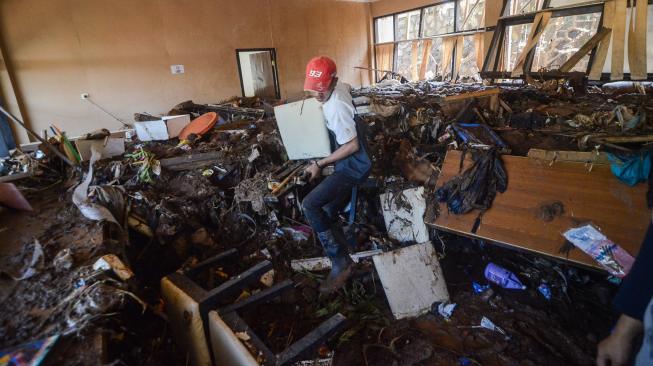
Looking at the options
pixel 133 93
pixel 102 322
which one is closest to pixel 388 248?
pixel 102 322

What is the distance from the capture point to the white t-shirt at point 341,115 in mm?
2492

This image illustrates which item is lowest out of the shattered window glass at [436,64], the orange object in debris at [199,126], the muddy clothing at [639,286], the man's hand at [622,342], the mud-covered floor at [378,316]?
the mud-covered floor at [378,316]

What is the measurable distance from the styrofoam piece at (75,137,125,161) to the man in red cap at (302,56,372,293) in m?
2.92

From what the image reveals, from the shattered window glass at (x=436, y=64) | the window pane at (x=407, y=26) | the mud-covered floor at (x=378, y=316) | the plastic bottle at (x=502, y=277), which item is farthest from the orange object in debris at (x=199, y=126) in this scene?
the window pane at (x=407, y=26)

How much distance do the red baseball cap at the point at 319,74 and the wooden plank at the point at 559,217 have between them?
1520mm

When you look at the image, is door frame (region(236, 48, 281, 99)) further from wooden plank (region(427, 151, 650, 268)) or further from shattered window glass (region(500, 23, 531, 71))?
wooden plank (region(427, 151, 650, 268))

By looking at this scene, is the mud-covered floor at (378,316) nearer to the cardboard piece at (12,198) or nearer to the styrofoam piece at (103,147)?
the cardboard piece at (12,198)

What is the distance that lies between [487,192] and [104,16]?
26.1 feet

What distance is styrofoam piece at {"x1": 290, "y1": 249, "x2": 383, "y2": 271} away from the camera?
3.06 m

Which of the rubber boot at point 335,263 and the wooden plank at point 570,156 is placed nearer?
the wooden plank at point 570,156

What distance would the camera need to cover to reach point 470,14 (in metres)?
9.39

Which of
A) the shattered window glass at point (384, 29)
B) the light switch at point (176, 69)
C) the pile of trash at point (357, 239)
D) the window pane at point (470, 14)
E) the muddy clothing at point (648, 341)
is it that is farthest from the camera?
the shattered window glass at point (384, 29)

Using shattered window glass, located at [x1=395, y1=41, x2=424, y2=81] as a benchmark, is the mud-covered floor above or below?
below

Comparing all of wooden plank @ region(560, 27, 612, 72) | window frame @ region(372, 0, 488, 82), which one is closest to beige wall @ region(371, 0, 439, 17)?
window frame @ region(372, 0, 488, 82)
